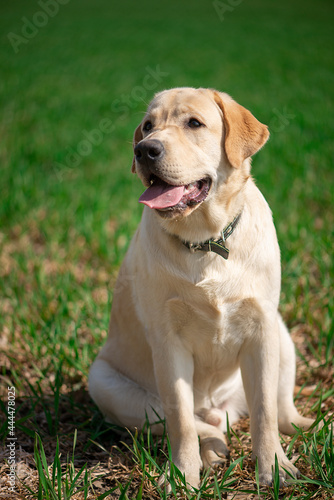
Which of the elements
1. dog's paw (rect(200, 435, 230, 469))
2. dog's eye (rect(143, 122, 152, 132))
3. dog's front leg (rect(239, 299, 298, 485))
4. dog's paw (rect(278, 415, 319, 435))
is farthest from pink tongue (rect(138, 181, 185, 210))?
dog's paw (rect(278, 415, 319, 435))

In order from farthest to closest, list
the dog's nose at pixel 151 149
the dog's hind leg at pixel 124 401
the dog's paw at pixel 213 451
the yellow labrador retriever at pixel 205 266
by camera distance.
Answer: the dog's hind leg at pixel 124 401 < the dog's paw at pixel 213 451 < the yellow labrador retriever at pixel 205 266 < the dog's nose at pixel 151 149

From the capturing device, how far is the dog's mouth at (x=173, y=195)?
7.58 feet

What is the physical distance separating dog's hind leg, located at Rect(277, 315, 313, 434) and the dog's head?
94 cm

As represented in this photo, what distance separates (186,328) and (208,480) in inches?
28.0

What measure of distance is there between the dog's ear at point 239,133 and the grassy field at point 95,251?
2.87ft

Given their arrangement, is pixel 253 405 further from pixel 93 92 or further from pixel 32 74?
pixel 32 74

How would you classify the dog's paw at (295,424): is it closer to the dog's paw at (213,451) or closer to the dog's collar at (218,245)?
the dog's paw at (213,451)

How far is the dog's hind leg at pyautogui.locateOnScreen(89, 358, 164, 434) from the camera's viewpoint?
2.75 m

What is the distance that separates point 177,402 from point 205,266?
653 mm

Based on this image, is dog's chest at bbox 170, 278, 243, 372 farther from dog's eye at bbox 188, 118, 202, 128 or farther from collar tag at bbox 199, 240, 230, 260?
dog's eye at bbox 188, 118, 202, 128

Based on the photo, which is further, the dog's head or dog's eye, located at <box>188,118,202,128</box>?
dog's eye, located at <box>188,118,202,128</box>

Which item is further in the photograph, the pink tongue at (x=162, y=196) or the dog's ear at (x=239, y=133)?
the dog's ear at (x=239, y=133)

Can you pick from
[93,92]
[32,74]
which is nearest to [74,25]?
[32,74]

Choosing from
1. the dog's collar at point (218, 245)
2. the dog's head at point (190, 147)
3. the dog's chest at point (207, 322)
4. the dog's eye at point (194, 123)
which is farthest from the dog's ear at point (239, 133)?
the dog's chest at point (207, 322)
